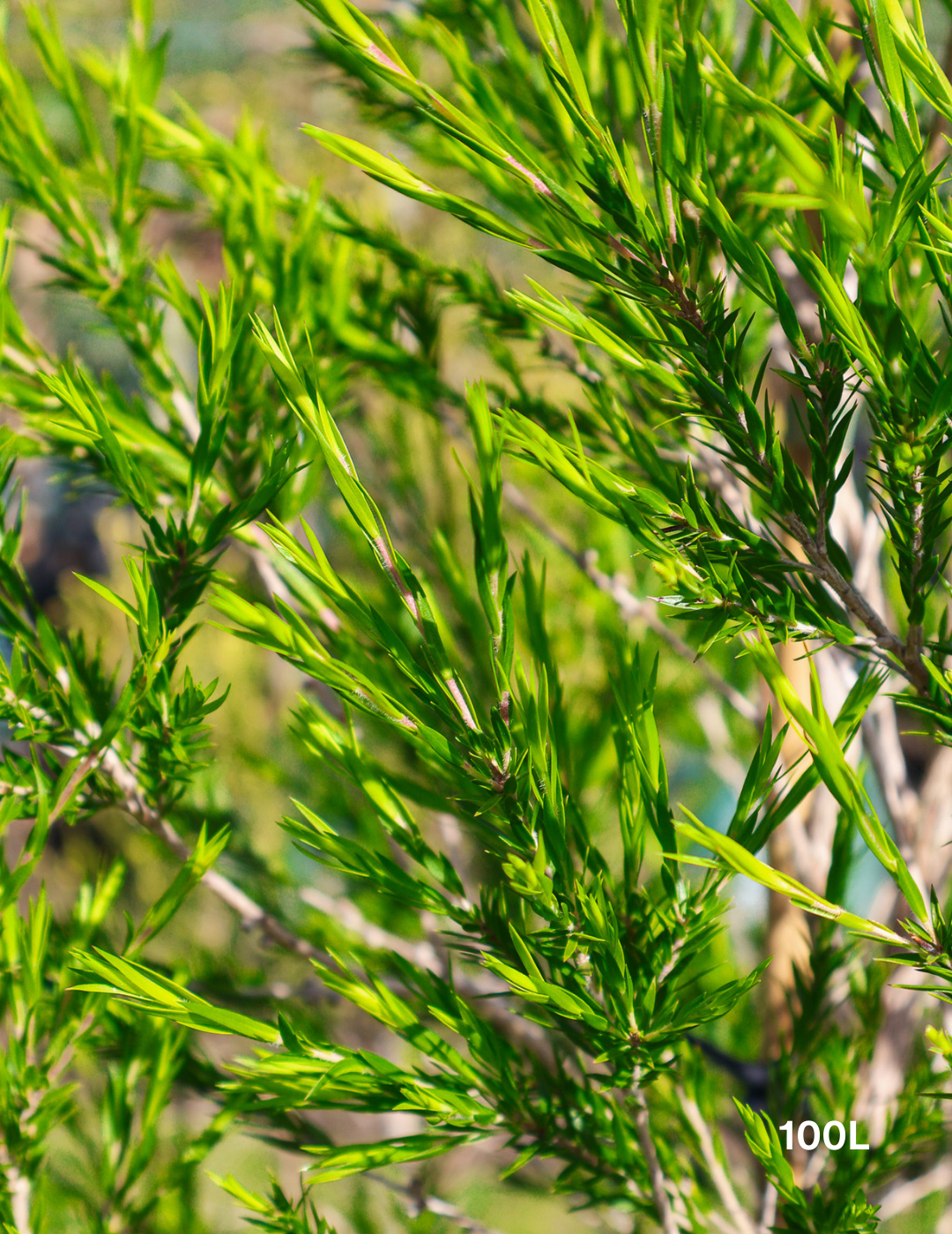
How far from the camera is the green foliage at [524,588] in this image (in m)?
0.22

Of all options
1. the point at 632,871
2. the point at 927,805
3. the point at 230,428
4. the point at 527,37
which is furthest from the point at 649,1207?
the point at 527,37

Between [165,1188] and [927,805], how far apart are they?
0.44m

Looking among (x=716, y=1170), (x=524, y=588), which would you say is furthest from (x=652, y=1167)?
(x=524, y=588)

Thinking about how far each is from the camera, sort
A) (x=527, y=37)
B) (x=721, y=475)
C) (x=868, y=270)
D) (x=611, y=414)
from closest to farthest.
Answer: (x=868, y=270), (x=611, y=414), (x=721, y=475), (x=527, y=37)

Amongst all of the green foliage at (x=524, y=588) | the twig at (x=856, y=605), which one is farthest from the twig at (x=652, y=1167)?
the twig at (x=856, y=605)

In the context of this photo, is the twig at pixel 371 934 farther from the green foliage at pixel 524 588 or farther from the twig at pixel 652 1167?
the twig at pixel 652 1167

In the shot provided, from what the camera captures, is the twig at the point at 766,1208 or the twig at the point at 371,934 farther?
the twig at the point at 371,934

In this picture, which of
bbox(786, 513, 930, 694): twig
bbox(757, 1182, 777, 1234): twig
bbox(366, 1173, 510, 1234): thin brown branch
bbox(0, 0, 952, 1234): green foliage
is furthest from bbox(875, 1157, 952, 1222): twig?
bbox(786, 513, 930, 694): twig

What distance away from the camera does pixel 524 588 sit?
0.31 meters

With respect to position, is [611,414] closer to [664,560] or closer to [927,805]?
[664,560]

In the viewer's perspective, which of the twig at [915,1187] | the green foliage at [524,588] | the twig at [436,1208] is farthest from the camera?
the twig at [915,1187]

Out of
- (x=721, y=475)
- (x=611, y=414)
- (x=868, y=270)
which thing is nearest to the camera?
(x=868, y=270)

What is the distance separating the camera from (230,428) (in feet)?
1.29

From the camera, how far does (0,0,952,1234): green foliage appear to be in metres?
0.22
